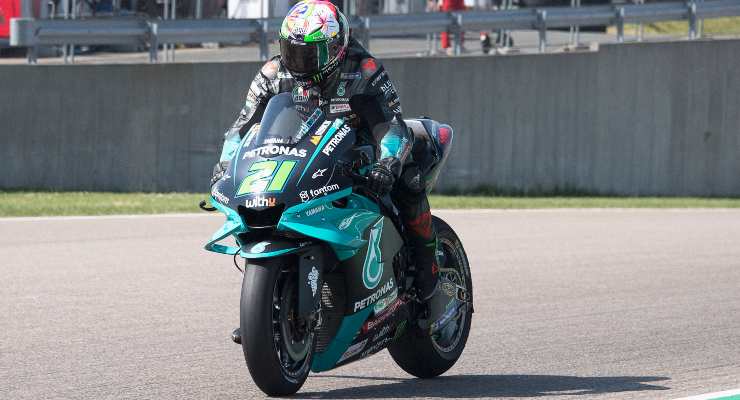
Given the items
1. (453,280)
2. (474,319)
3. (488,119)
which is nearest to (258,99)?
(453,280)

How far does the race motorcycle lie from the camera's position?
5.49 m

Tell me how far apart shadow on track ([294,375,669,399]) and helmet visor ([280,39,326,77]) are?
143 centimetres

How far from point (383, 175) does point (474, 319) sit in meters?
3.01

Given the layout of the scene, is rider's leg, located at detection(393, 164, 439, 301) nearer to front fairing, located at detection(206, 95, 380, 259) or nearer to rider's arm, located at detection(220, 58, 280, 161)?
front fairing, located at detection(206, 95, 380, 259)

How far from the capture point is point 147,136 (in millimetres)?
18281

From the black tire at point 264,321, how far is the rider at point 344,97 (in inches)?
11.9

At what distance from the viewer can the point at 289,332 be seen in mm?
5641

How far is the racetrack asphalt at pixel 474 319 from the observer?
6.38m

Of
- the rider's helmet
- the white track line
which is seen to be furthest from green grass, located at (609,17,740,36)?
the rider's helmet

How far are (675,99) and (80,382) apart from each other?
682 inches

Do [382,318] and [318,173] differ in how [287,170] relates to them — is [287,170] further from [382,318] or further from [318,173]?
[382,318]

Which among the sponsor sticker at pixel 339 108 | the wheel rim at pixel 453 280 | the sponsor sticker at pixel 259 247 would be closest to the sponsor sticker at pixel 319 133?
the sponsor sticker at pixel 339 108

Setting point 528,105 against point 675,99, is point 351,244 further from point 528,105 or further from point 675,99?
point 675,99

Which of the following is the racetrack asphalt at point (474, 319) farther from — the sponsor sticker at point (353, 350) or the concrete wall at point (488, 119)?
the concrete wall at point (488, 119)
